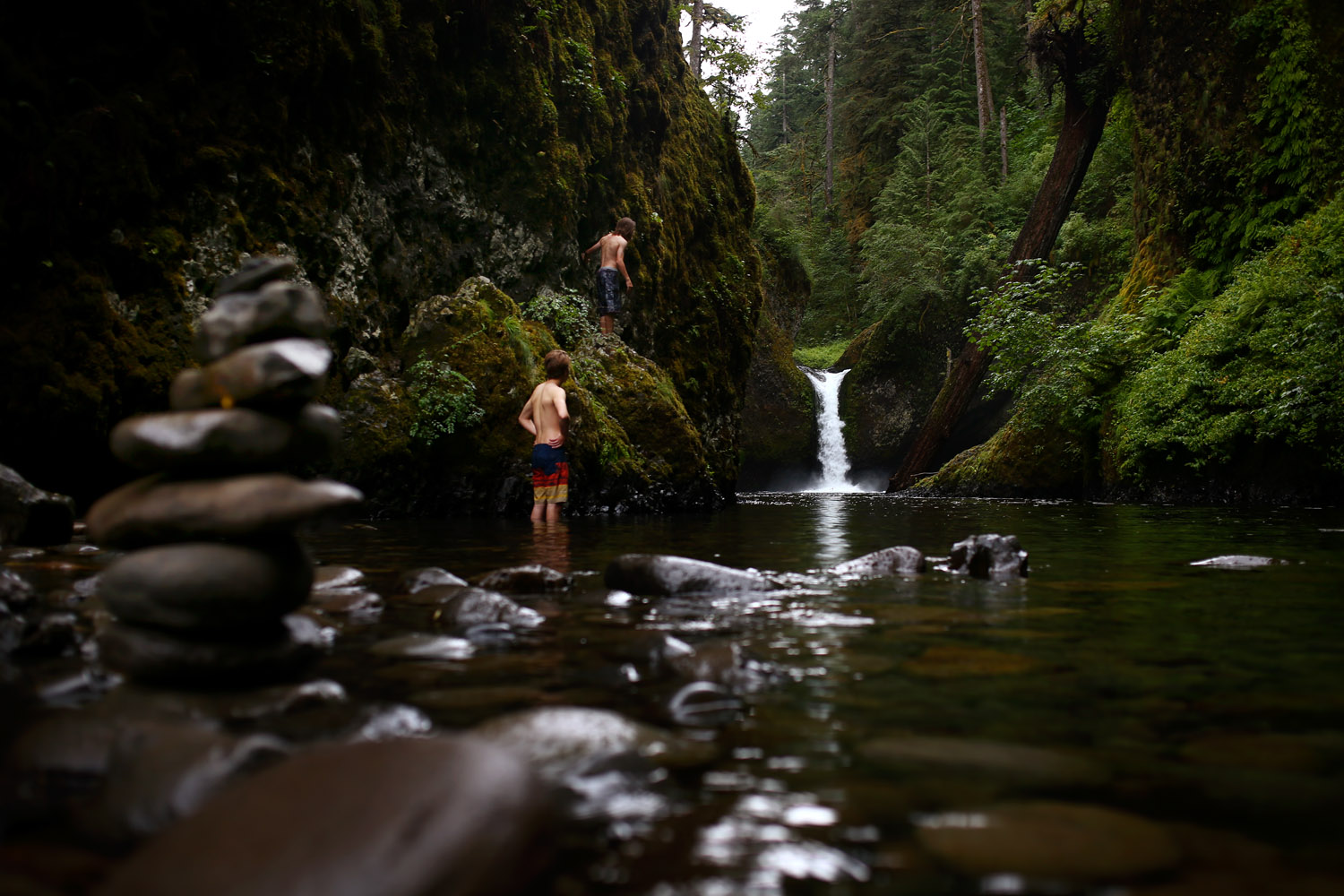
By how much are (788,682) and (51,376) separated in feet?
21.5

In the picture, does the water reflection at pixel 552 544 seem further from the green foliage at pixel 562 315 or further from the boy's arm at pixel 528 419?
the green foliage at pixel 562 315

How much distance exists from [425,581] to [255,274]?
1.68 metres

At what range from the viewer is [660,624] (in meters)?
2.93

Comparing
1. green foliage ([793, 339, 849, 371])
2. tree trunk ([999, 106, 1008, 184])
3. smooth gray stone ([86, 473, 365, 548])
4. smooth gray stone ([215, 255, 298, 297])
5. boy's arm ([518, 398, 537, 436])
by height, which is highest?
tree trunk ([999, 106, 1008, 184])

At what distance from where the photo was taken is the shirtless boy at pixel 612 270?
1183cm

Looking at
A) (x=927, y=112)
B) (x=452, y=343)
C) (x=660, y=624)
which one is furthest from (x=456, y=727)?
(x=927, y=112)

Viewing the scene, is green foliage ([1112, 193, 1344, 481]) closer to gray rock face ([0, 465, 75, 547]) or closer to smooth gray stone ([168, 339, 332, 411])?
smooth gray stone ([168, 339, 332, 411])

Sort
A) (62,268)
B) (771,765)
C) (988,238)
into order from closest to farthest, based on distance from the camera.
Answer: (771,765), (62,268), (988,238)

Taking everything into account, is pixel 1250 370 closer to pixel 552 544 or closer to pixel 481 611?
pixel 552 544

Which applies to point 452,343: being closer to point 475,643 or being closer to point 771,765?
point 475,643

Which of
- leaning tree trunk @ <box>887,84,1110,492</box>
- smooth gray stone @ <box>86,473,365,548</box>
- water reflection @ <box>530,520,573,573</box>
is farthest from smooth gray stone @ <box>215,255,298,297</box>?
leaning tree trunk @ <box>887,84,1110,492</box>

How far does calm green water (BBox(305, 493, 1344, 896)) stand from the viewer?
120 centimetres

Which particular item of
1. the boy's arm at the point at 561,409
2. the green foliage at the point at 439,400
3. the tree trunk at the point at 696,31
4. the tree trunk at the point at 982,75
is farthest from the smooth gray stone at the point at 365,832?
the tree trunk at the point at 982,75

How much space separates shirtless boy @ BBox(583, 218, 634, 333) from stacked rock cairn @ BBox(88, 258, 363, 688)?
9530 mm
